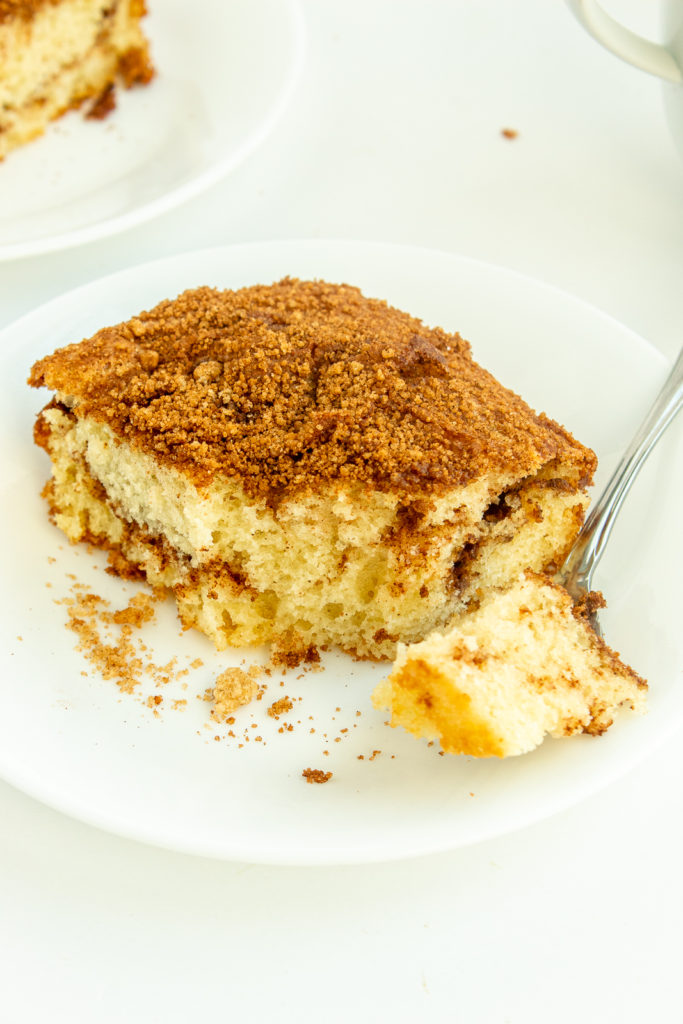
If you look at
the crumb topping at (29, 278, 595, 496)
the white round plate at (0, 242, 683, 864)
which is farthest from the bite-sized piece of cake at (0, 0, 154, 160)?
the crumb topping at (29, 278, 595, 496)

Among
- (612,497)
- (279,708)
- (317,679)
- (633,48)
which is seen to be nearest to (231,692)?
(279,708)

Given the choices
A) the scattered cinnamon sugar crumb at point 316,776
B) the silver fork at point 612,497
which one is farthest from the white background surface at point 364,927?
the silver fork at point 612,497

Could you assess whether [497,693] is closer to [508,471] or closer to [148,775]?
[508,471]

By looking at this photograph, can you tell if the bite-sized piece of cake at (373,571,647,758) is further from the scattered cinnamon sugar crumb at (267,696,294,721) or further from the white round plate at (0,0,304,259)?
the white round plate at (0,0,304,259)

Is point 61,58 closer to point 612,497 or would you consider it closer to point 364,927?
point 612,497

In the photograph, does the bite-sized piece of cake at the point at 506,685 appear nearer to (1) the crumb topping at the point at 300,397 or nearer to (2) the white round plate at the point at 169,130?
(1) the crumb topping at the point at 300,397
